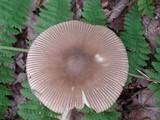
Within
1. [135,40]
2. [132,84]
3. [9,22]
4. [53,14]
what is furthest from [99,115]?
[9,22]

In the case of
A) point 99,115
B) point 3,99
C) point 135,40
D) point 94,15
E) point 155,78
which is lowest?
point 3,99

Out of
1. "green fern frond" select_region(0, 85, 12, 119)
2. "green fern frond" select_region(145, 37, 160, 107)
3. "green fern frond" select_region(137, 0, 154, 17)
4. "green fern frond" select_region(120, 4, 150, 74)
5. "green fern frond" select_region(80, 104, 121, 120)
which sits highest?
"green fern frond" select_region(137, 0, 154, 17)

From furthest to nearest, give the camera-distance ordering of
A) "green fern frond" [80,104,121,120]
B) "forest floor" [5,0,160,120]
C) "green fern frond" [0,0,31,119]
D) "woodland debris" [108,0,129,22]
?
"woodland debris" [108,0,129,22]
"forest floor" [5,0,160,120]
"green fern frond" [0,0,31,119]
"green fern frond" [80,104,121,120]

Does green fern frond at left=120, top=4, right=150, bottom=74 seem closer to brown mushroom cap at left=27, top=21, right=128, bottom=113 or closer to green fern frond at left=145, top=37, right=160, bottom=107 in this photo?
green fern frond at left=145, top=37, right=160, bottom=107

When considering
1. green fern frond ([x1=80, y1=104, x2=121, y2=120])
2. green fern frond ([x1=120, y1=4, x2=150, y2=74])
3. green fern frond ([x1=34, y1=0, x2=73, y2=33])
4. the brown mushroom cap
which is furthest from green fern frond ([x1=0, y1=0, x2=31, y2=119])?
green fern frond ([x1=120, y1=4, x2=150, y2=74])

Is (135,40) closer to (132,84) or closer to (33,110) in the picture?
(132,84)

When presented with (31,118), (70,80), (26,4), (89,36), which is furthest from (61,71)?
(26,4)

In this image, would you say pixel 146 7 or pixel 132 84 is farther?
pixel 132 84
